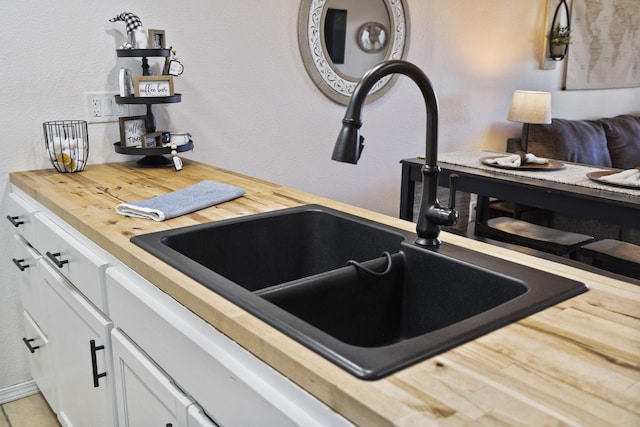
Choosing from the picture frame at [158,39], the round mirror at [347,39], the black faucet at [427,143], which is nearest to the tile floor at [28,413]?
the picture frame at [158,39]

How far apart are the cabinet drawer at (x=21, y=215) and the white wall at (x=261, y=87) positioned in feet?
0.28

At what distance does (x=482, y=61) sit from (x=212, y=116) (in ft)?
6.58

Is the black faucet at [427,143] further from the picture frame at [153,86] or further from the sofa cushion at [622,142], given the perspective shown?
the sofa cushion at [622,142]

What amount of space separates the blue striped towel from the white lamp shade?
2574 mm

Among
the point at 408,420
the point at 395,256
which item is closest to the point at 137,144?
the point at 395,256

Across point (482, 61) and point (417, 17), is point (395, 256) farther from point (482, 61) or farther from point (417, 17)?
point (482, 61)

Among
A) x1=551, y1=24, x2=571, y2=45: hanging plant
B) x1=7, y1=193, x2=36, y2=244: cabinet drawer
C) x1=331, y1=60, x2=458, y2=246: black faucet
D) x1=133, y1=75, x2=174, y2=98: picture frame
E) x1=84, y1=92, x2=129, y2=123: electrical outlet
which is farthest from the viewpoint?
x1=551, y1=24, x2=571, y2=45: hanging plant

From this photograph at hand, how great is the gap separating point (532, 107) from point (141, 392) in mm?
3214

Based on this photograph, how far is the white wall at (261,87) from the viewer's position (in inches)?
84.7

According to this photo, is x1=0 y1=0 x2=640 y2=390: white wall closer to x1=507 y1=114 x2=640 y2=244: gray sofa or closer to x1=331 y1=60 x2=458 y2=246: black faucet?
x1=507 y1=114 x2=640 y2=244: gray sofa

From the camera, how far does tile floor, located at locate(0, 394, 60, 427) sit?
7.06ft

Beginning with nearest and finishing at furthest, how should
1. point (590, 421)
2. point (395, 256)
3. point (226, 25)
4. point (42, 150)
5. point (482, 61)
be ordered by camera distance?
point (590, 421) → point (395, 256) → point (42, 150) → point (226, 25) → point (482, 61)

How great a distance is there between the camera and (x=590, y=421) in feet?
2.10

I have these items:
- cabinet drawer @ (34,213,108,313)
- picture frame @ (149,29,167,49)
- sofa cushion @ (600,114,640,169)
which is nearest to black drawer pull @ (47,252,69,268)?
cabinet drawer @ (34,213,108,313)
